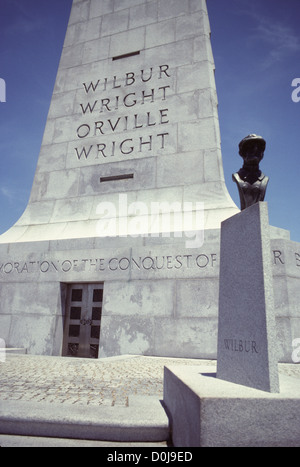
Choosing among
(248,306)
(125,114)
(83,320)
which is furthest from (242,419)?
(125,114)

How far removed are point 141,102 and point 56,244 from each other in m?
5.91

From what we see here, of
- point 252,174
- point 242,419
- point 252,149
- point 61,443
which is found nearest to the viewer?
point 242,419

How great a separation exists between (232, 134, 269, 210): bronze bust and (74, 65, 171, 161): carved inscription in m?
7.03

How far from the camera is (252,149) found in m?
4.34

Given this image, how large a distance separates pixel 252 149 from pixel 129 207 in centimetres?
676

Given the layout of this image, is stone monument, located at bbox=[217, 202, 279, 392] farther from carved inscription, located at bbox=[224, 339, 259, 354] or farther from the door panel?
the door panel

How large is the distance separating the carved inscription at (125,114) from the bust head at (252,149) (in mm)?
7039

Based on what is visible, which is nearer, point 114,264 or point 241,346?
point 241,346

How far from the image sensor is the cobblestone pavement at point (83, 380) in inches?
158

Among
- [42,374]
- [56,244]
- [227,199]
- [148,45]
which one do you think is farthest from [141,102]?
[42,374]

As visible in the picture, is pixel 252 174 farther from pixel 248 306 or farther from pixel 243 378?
pixel 243 378

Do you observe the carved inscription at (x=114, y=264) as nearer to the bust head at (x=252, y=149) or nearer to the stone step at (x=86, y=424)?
the bust head at (x=252, y=149)

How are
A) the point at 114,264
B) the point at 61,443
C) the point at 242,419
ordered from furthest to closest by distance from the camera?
the point at 114,264 < the point at 61,443 < the point at 242,419
